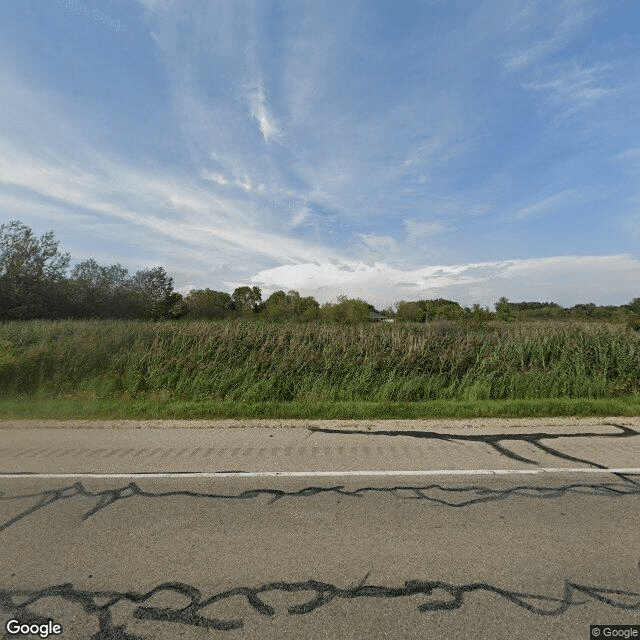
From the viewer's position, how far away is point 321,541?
3.35 meters

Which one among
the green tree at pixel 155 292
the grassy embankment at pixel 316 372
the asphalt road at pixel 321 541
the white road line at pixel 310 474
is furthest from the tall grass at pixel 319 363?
the green tree at pixel 155 292

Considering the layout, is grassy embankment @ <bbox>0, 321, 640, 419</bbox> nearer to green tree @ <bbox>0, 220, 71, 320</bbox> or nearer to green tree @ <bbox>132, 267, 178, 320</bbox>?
green tree @ <bbox>0, 220, 71, 320</bbox>

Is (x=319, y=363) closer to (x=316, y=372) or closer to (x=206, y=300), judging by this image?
(x=316, y=372)

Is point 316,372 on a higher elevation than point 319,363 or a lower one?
lower

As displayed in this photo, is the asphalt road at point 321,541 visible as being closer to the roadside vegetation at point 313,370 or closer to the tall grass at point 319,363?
the roadside vegetation at point 313,370

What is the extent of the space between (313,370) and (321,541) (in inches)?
294

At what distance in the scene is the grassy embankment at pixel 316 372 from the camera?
27.2 ft

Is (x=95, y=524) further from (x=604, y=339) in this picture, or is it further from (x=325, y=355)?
(x=604, y=339)

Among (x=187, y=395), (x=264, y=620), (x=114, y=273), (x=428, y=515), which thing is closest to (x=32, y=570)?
(x=264, y=620)

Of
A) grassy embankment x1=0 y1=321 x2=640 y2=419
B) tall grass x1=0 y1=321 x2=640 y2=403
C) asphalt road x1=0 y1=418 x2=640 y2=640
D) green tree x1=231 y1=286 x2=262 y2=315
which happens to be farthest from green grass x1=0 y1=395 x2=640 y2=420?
green tree x1=231 y1=286 x2=262 y2=315

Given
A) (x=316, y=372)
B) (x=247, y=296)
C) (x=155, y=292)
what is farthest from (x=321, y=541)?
(x=247, y=296)

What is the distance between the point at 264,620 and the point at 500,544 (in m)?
2.21

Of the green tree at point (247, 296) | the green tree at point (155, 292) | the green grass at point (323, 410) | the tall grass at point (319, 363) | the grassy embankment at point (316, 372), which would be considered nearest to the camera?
the green grass at point (323, 410)

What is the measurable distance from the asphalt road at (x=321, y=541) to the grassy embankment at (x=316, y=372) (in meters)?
2.49
